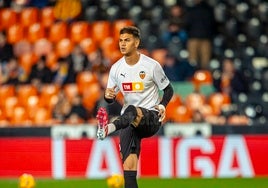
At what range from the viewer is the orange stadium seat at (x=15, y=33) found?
19.2m

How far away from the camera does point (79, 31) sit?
739 inches

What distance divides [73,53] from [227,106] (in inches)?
135

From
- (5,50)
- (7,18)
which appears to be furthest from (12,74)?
(7,18)

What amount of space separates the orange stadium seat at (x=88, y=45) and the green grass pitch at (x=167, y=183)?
4.54m

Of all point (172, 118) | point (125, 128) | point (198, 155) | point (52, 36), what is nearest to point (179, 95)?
point (172, 118)

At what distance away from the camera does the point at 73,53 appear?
17.8 metres

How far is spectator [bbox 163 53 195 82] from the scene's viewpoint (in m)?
17.0

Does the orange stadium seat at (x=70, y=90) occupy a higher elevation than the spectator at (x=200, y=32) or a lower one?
lower

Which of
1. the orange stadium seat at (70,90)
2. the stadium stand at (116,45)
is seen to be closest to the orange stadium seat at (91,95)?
the stadium stand at (116,45)

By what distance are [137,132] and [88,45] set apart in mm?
9278

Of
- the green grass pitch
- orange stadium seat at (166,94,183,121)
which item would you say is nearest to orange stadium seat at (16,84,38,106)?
orange stadium seat at (166,94,183,121)

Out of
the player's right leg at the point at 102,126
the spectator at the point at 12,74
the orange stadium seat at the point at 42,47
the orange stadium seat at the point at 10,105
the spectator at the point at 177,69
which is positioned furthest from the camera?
the orange stadium seat at the point at 42,47

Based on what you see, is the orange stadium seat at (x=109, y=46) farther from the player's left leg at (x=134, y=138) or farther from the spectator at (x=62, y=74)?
the player's left leg at (x=134, y=138)

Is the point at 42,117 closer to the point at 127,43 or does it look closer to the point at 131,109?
the point at 127,43
